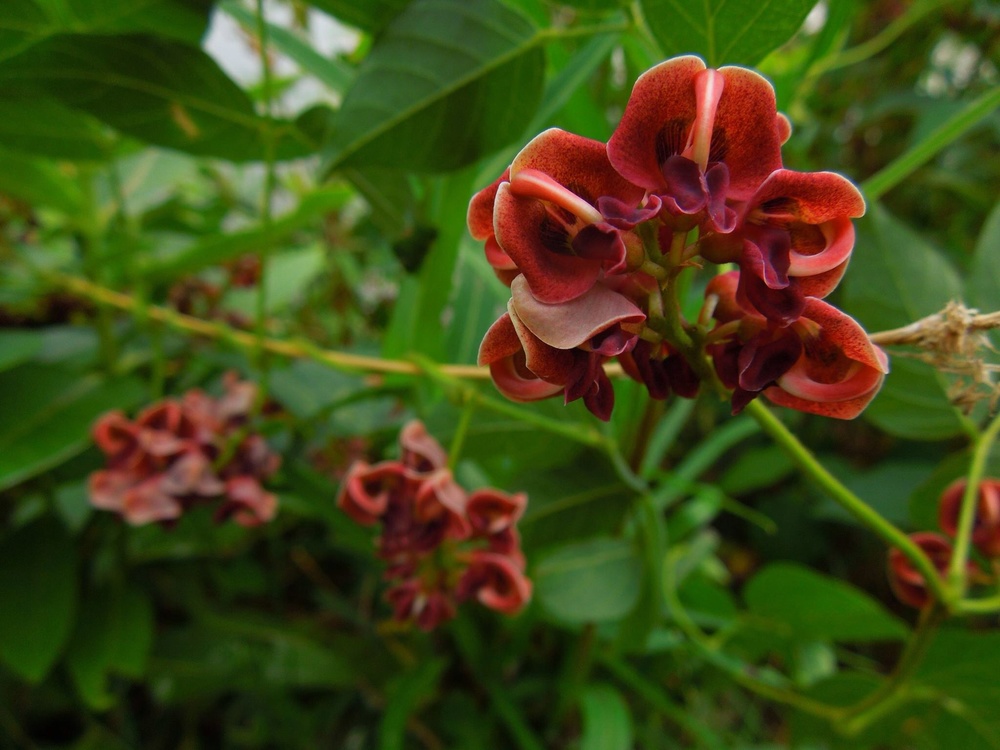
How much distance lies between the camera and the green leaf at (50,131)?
1.60 feet

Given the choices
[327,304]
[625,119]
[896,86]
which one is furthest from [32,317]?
[896,86]

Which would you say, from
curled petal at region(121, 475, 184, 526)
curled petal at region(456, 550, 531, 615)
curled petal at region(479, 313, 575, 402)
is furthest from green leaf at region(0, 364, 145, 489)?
curled petal at region(479, 313, 575, 402)

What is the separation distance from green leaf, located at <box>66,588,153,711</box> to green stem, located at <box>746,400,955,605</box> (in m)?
0.66

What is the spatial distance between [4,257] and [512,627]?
0.69 meters

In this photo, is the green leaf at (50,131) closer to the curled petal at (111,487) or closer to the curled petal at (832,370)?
the curled petal at (111,487)

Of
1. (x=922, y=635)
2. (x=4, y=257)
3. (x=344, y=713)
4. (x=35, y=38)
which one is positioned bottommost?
(x=344, y=713)

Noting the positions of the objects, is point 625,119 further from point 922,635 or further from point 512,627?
point 512,627

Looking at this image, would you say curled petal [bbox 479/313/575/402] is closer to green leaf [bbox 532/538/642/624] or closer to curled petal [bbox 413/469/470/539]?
curled petal [bbox 413/469/470/539]

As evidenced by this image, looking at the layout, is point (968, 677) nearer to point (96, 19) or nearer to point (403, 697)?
point (403, 697)

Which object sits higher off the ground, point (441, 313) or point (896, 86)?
point (896, 86)

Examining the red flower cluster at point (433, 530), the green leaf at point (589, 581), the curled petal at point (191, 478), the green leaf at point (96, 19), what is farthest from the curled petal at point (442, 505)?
the green leaf at point (96, 19)

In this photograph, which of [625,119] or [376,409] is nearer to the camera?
[625,119]

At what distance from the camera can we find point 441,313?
54cm

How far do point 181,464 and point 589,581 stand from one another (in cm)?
33
